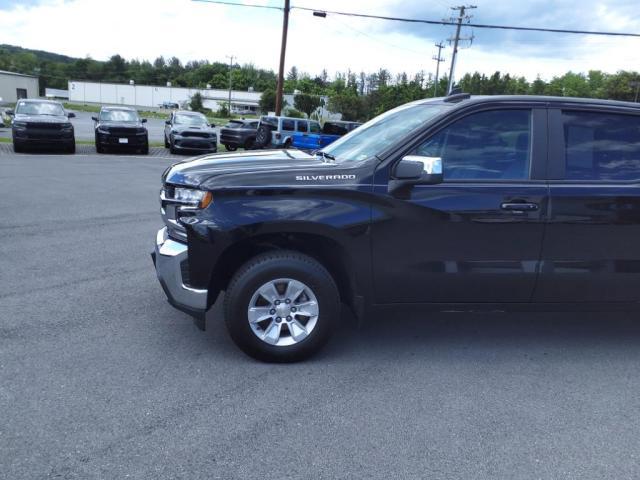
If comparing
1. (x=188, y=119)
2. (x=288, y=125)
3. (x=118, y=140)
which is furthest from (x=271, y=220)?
(x=288, y=125)

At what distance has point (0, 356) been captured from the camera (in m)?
3.75

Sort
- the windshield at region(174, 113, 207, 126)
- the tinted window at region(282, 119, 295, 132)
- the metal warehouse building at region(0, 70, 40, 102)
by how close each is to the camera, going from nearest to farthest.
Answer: the windshield at region(174, 113, 207, 126)
the tinted window at region(282, 119, 295, 132)
the metal warehouse building at region(0, 70, 40, 102)

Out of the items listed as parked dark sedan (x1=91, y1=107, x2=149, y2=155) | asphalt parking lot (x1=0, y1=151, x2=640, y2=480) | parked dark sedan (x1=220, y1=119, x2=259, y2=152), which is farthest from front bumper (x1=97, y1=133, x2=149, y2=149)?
asphalt parking lot (x1=0, y1=151, x2=640, y2=480)

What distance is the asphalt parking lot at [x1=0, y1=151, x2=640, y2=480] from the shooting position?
2.79 metres

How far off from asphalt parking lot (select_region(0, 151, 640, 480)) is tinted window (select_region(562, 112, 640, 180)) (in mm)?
1428

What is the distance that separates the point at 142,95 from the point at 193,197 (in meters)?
129

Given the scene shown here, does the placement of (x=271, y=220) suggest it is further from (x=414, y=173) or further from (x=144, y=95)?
(x=144, y=95)

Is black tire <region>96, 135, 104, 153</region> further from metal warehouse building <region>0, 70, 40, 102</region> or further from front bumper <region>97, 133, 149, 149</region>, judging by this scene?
metal warehouse building <region>0, 70, 40, 102</region>

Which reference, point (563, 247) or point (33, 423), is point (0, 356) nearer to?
point (33, 423)

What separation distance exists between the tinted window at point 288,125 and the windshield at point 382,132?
62.8ft

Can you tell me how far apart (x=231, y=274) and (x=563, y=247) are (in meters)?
2.40

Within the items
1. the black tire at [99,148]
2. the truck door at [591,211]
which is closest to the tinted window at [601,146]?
the truck door at [591,211]

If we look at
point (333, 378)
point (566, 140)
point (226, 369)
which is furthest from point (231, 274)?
point (566, 140)

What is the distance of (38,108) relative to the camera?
1852 centimetres
